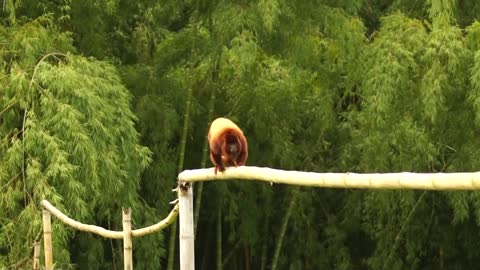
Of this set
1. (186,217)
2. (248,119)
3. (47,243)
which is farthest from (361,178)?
(248,119)

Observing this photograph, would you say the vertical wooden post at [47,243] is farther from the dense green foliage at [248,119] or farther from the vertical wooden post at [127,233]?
the vertical wooden post at [127,233]

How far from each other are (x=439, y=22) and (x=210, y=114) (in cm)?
189

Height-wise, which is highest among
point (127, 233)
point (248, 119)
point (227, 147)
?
point (248, 119)

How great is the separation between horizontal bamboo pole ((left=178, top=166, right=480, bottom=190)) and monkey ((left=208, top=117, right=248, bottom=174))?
0.14m

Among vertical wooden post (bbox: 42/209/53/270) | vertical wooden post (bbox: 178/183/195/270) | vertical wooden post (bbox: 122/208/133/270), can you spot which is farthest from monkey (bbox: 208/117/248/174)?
vertical wooden post (bbox: 42/209/53/270)

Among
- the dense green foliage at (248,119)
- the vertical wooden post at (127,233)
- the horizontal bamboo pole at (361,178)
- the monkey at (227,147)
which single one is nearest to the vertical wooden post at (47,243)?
the dense green foliage at (248,119)

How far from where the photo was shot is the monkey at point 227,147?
11.3 ft

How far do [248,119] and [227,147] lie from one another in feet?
15.3

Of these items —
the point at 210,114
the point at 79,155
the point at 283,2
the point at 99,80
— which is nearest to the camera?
the point at 79,155

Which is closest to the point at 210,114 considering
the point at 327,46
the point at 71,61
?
the point at 327,46

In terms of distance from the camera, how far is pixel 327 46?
7.75 metres

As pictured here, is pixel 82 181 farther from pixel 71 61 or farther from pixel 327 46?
pixel 327 46

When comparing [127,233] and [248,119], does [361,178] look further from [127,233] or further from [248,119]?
[248,119]

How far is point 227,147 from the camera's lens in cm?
350
